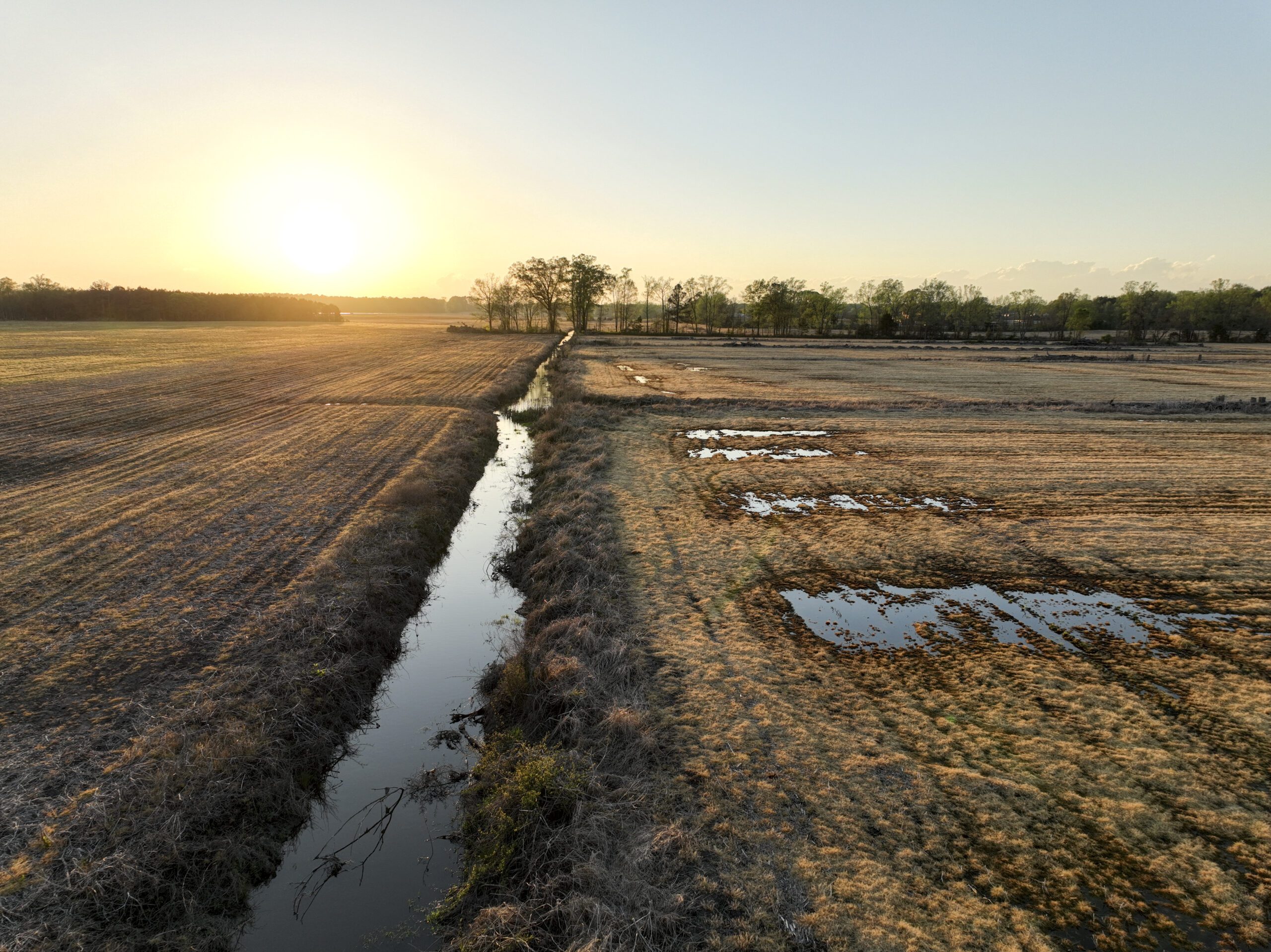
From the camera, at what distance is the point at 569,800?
21.5ft

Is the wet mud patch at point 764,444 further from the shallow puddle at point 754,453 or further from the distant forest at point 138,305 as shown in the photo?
the distant forest at point 138,305

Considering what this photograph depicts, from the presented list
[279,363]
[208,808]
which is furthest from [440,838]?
[279,363]

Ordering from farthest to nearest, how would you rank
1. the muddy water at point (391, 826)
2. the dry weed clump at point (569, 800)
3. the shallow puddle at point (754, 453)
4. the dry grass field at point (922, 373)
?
the dry grass field at point (922, 373), the shallow puddle at point (754, 453), the muddy water at point (391, 826), the dry weed clump at point (569, 800)

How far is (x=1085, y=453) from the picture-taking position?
21609 mm

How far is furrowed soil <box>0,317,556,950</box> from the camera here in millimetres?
5840

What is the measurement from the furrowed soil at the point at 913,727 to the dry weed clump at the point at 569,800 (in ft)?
0.14

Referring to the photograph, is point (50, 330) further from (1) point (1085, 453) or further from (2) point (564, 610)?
(1) point (1085, 453)

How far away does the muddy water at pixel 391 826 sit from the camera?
5977 mm

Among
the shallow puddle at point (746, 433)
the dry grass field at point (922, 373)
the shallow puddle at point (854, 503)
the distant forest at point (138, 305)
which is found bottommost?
the shallow puddle at point (854, 503)

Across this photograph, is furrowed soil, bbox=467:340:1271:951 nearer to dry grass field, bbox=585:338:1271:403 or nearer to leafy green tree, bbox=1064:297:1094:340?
dry grass field, bbox=585:338:1271:403

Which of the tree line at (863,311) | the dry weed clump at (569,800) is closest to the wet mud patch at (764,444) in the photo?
the dry weed clump at (569,800)

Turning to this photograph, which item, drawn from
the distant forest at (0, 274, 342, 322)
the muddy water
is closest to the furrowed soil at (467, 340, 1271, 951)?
the muddy water

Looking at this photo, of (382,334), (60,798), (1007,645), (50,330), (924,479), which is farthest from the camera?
(382,334)

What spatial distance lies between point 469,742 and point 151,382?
36819 mm
